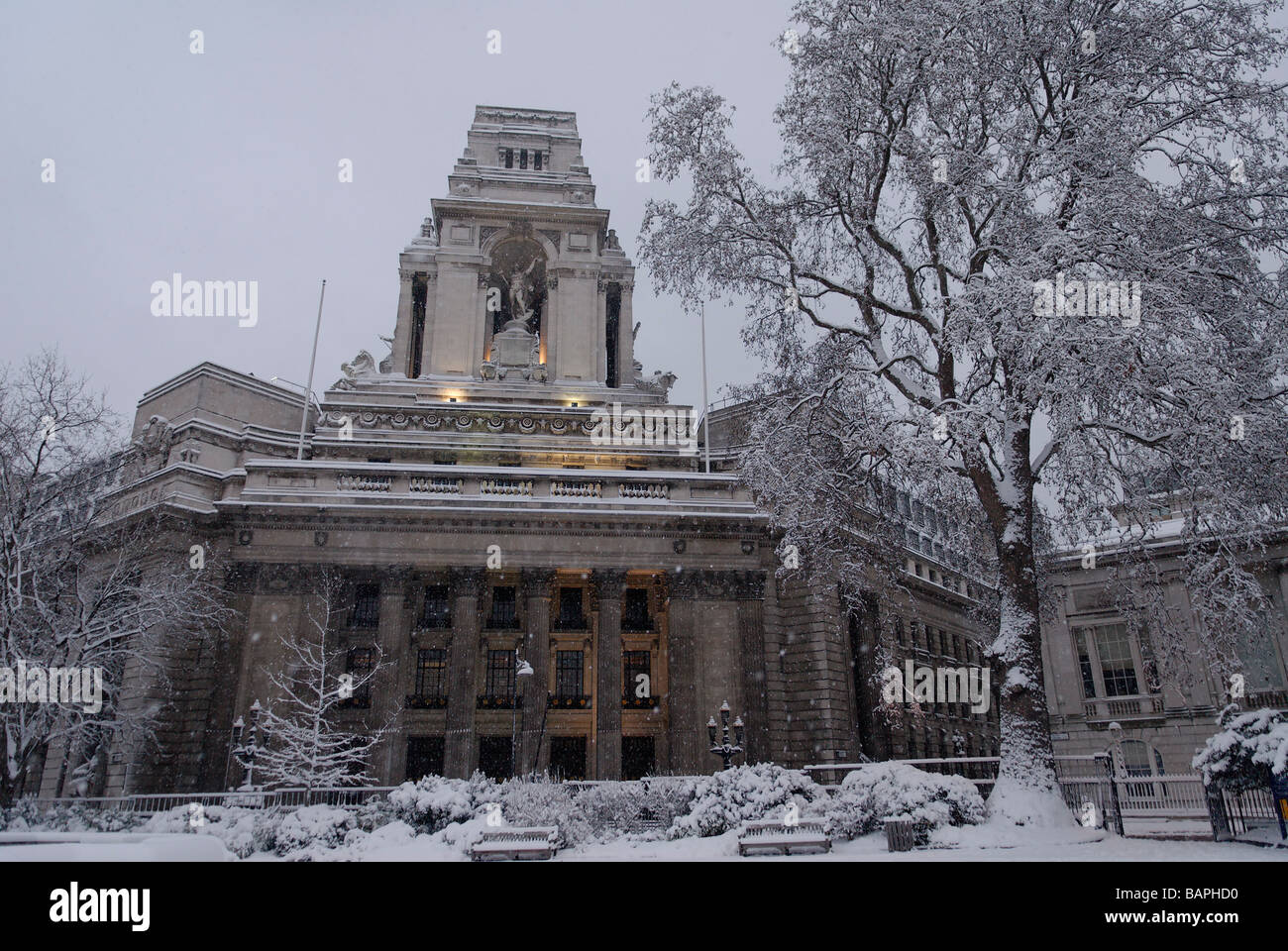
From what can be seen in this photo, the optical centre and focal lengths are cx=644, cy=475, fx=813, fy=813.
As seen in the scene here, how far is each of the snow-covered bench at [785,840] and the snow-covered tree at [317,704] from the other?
15623 millimetres

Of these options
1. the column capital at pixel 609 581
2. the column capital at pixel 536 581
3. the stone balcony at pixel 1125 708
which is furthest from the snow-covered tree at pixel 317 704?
the stone balcony at pixel 1125 708

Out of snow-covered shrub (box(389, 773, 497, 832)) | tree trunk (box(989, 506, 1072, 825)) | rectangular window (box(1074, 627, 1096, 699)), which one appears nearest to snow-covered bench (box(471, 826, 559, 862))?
snow-covered shrub (box(389, 773, 497, 832))

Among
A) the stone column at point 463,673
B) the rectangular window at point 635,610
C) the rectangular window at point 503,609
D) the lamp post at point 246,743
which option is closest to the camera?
the lamp post at point 246,743

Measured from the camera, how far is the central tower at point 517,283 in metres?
49.7

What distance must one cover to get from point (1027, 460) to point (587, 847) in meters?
→ 13.2

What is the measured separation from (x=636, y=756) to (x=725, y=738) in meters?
7.48

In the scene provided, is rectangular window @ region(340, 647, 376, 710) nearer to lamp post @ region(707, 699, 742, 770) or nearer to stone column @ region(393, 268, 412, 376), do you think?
lamp post @ region(707, 699, 742, 770)

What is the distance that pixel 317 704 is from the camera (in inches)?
1156

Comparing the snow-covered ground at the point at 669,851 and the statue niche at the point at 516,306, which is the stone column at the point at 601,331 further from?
the snow-covered ground at the point at 669,851

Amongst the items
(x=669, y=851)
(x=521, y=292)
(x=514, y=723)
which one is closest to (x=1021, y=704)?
(x=669, y=851)

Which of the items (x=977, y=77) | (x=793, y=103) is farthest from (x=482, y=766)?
(x=977, y=77)

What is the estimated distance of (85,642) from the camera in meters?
24.3

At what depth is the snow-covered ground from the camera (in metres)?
7.40
